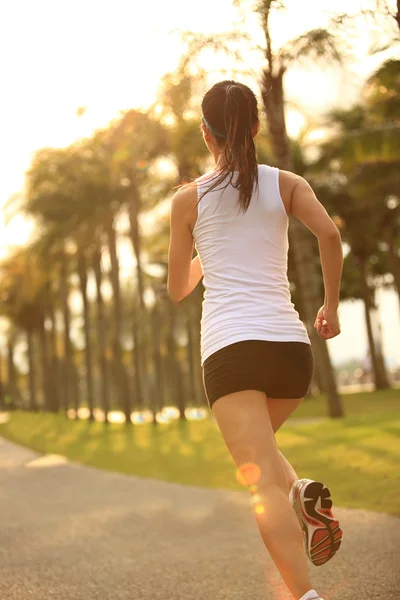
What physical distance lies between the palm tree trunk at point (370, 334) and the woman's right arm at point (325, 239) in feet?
129

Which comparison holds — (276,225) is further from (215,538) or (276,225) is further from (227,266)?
(215,538)

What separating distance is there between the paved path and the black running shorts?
1.43 metres

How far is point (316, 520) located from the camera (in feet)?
11.2

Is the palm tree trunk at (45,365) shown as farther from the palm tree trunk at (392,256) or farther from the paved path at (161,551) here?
the paved path at (161,551)

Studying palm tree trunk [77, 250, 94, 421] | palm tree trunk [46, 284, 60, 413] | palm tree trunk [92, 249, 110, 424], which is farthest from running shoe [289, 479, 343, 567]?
palm tree trunk [46, 284, 60, 413]

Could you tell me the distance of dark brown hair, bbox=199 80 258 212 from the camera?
3.35m

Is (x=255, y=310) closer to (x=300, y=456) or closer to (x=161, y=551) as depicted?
(x=161, y=551)

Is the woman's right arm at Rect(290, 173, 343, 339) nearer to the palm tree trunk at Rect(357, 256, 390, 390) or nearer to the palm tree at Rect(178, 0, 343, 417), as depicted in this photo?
the palm tree at Rect(178, 0, 343, 417)

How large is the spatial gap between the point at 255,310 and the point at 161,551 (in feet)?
10.5

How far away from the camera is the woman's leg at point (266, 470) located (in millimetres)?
3160

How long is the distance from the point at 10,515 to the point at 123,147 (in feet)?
68.7

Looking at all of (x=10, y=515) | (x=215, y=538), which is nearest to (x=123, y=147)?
(x=10, y=515)

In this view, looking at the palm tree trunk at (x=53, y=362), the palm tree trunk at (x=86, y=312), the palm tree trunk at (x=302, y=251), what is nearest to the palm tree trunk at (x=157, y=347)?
the palm tree trunk at (x=86, y=312)

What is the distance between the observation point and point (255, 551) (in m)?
5.76
